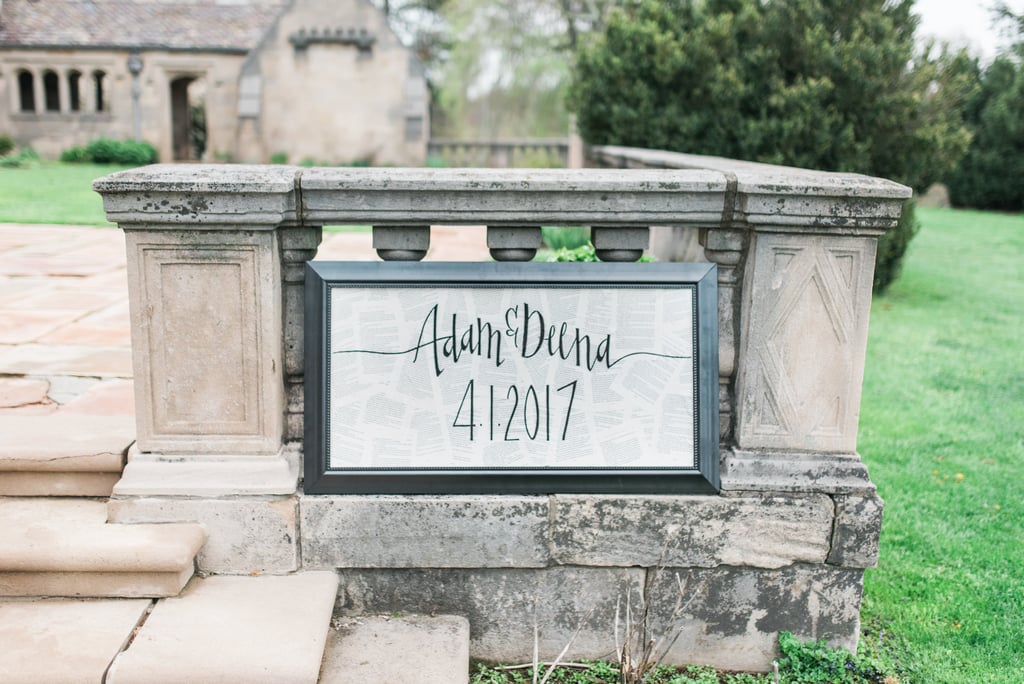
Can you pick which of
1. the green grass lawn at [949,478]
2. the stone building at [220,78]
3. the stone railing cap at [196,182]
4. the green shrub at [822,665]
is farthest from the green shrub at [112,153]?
the green shrub at [822,665]

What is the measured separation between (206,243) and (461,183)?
77 cm

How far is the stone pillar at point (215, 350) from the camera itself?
8.34 ft

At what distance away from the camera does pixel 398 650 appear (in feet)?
8.66

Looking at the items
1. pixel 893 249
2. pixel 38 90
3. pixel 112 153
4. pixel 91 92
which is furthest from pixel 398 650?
pixel 38 90

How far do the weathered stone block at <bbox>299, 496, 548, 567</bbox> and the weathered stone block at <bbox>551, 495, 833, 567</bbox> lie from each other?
119mm

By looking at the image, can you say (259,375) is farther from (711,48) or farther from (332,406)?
(711,48)

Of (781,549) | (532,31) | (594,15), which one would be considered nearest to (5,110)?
(532,31)

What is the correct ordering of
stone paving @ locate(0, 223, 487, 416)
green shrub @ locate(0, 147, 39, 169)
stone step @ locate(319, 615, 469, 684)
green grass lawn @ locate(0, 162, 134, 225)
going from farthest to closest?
green shrub @ locate(0, 147, 39, 169) → green grass lawn @ locate(0, 162, 134, 225) → stone paving @ locate(0, 223, 487, 416) → stone step @ locate(319, 615, 469, 684)

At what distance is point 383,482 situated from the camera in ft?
9.05

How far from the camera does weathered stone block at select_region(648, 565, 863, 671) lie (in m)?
2.87

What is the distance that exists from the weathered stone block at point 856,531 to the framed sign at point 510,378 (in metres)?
0.45

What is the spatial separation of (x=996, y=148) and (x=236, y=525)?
23.2 meters

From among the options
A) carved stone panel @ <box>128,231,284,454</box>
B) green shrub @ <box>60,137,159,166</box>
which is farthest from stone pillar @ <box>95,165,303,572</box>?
green shrub @ <box>60,137,159,166</box>

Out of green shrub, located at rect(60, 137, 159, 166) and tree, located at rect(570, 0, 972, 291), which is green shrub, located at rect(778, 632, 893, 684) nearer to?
tree, located at rect(570, 0, 972, 291)
